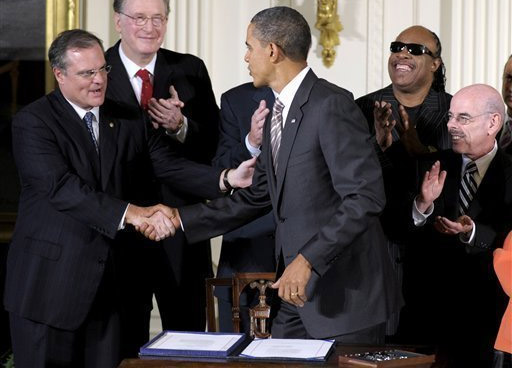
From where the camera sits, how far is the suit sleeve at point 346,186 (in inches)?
133

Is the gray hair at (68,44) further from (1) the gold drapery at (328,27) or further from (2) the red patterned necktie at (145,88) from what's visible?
(1) the gold drapery at (328,27)

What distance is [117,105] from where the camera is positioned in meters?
4.49

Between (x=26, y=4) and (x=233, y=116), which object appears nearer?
(x=233, y=116)

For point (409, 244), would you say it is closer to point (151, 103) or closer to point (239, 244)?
point (239, 244)

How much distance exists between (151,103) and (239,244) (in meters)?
0.73

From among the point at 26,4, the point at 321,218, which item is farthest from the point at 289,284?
the point at 26,4

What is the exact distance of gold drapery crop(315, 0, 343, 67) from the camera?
225 inches

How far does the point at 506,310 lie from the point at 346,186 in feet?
2.14

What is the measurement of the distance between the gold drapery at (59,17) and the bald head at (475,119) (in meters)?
2.47

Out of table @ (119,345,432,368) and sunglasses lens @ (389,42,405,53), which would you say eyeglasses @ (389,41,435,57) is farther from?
table @ (119,345,432,368)

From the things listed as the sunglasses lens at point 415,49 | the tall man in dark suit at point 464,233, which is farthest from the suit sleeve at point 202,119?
the tall man in dark suit at point 464,233

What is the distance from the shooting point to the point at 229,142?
473 cm

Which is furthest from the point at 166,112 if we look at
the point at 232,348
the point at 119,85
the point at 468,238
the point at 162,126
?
the point at 232,348

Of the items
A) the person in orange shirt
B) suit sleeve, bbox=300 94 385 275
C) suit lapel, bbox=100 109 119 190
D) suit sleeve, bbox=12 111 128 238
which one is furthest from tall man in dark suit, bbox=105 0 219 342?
the person in orange shirt
